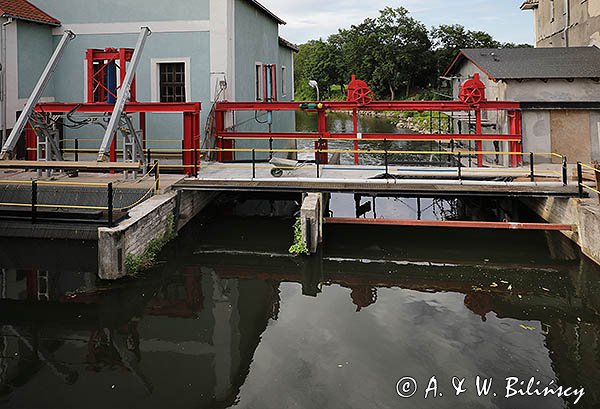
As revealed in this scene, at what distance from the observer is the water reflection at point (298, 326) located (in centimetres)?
629

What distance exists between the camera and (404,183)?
39.9ft

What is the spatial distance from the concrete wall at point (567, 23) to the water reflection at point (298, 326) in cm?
1508

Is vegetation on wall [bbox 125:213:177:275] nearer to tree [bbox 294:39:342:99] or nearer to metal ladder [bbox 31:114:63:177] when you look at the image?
metal ladder [bbox 31:114:63:177]

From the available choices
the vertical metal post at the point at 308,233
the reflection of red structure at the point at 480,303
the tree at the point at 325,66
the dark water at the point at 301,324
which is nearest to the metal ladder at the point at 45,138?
the dark water at the point at 301,324

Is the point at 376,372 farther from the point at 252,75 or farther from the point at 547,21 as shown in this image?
the point at 547,21

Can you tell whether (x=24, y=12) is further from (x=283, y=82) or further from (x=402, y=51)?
(x=402, y=51)

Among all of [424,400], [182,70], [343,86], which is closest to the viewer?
[424,400]

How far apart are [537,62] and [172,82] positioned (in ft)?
43.9

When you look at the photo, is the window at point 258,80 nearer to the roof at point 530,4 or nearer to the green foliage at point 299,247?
the green foliage at point 299,247

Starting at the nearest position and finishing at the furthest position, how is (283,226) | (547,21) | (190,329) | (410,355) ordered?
(410,355) → (190,329) → (283,226) → (547,21)

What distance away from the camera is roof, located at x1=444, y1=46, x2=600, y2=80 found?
1720 cm

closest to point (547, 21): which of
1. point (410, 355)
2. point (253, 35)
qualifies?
point (253, 35)

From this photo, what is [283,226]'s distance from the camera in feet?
46.3

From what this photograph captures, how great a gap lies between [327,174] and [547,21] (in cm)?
2232
